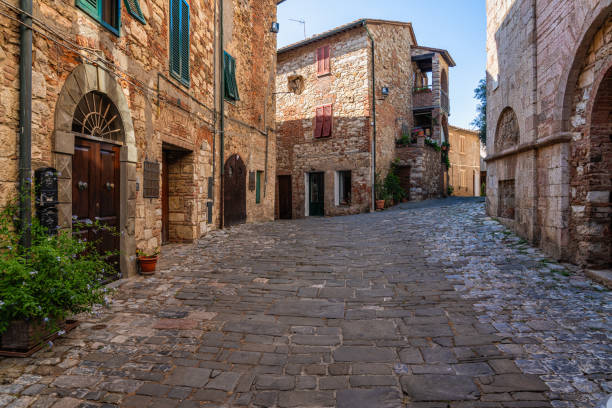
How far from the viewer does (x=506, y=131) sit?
7840 mm

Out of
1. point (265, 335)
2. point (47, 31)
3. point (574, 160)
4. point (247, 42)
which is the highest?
point (247, 42)

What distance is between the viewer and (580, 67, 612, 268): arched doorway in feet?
15.7

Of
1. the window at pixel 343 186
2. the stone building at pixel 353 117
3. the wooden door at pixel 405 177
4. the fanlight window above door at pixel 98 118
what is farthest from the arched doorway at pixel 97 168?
the wooden door at pixel 405 177

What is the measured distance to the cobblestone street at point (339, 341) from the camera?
2.32m

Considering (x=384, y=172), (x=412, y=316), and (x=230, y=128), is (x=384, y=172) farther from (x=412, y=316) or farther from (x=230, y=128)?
(x=412, y=316)

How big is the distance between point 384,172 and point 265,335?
13856mm

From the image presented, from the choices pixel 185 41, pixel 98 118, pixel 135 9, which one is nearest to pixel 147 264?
pixel 98 118

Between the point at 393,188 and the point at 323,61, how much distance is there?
6758 millimetres

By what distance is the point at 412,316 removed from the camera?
3.64 metres

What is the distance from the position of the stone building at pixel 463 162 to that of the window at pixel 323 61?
1181cm

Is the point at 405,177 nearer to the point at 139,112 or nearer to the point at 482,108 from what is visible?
the point at 482,108

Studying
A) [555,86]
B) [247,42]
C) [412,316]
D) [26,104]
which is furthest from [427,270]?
[247,42]

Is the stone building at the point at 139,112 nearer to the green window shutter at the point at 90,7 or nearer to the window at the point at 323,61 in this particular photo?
the green window shutter at the point at 90,7

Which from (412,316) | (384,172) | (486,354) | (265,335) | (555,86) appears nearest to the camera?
(486,354)
